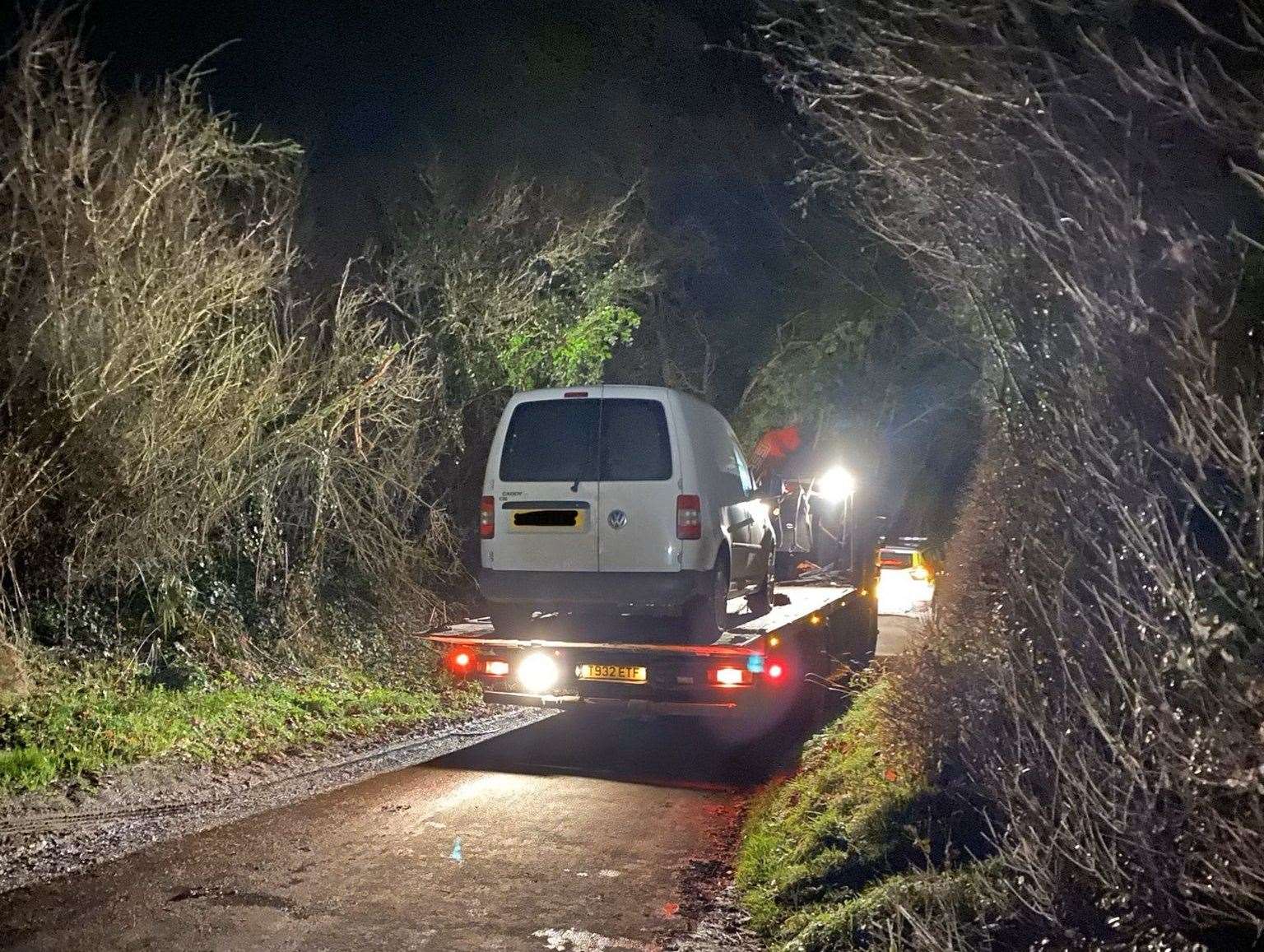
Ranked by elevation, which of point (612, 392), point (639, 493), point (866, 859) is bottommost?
point (866, 859)

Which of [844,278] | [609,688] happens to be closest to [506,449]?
[609,688]

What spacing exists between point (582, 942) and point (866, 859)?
59.9 inches

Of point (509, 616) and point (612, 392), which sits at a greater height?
point (612, 392)

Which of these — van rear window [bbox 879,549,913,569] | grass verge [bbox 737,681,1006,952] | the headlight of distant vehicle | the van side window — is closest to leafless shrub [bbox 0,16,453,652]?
the van side window

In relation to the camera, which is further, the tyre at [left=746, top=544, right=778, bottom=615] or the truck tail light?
the tyre at [left=746, top=544, right=778, bottom=615]

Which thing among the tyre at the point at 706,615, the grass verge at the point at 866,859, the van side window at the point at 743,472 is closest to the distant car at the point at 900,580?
the van side window at the point at 743,472

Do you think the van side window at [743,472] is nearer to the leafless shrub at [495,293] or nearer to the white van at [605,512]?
the white van at [605,512]

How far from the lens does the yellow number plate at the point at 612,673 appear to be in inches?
392

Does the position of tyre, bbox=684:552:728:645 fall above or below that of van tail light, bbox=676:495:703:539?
below

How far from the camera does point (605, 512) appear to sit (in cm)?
1018

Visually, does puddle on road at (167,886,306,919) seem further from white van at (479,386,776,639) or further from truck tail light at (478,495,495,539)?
truck tail light at (478,495,495,539)

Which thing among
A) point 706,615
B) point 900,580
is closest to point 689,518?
point 706,615

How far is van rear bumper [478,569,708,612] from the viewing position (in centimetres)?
1005

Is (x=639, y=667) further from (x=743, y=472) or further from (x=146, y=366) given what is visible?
(x=146, y=366)
